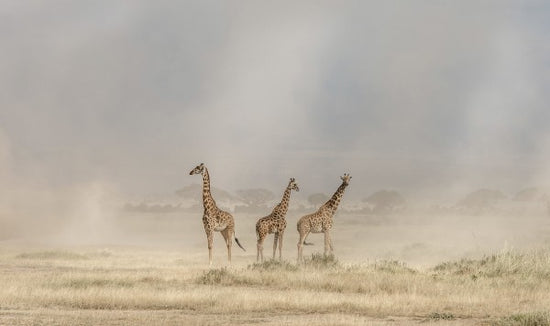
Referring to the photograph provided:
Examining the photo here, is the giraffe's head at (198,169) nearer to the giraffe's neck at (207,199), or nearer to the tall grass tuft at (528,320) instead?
the giraffe's neck at (207,199)

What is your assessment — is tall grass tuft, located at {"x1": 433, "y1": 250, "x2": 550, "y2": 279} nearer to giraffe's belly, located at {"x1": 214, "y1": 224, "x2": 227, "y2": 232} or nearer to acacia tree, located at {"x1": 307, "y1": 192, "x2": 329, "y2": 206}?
giraffe's belly, located at {"x1": 214, "y1": 224, "x2": 227, "y2": 232}

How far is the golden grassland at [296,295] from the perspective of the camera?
2033 cm

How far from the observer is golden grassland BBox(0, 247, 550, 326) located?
20328 millimetres

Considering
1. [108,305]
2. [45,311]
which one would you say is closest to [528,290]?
[108,305]

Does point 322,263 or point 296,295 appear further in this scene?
point 322,263

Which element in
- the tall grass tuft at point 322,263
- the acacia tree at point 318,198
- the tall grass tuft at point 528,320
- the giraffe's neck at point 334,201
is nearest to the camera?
the tall grass tuft at point 528,320

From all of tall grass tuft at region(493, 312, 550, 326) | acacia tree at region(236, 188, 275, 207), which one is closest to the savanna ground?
tall grass tuft at region(493, 312, 550, 326)

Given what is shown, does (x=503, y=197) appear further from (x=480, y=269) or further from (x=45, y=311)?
(x=45, y=311)

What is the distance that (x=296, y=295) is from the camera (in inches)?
947

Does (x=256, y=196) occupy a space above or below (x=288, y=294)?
above

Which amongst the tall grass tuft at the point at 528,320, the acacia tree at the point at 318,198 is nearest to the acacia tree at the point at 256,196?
the acacia tree at the point at 318,198

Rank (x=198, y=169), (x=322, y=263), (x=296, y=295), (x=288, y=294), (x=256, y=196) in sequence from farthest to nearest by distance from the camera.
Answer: (x=256, y=196) → (x=198, y=169) → (x=322, y=263) → (x=288, y=294) → (x=296, y=295)

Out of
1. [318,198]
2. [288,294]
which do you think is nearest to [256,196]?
[318,198]

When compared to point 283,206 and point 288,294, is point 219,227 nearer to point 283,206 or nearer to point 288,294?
point 283,206
